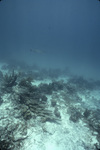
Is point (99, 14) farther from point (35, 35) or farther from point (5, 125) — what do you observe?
point (35, 35)

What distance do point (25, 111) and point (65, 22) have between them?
142421 mm

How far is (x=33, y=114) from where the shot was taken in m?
5.59

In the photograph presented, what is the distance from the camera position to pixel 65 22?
125m

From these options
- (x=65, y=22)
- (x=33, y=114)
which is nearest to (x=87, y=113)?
(x=33, y=114)

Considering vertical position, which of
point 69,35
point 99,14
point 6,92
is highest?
point 69,35

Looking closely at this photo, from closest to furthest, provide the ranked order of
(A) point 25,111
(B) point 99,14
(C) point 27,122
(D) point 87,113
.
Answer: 1. (C) point 27,122
2. (A) point 25,111
3. (D) point 87,113
4. (B) point 99,14

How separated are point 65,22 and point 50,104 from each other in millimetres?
140428

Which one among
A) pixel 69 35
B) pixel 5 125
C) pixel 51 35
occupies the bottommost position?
pixel 5 125

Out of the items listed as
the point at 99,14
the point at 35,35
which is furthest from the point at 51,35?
the point at 99,14

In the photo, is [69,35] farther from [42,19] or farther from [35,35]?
[35,35]

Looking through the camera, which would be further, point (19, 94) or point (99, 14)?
point (99, 14)

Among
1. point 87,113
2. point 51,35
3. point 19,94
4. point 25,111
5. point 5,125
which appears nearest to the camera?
point 5,125

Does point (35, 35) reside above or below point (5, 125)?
above

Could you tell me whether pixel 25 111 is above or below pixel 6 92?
below
